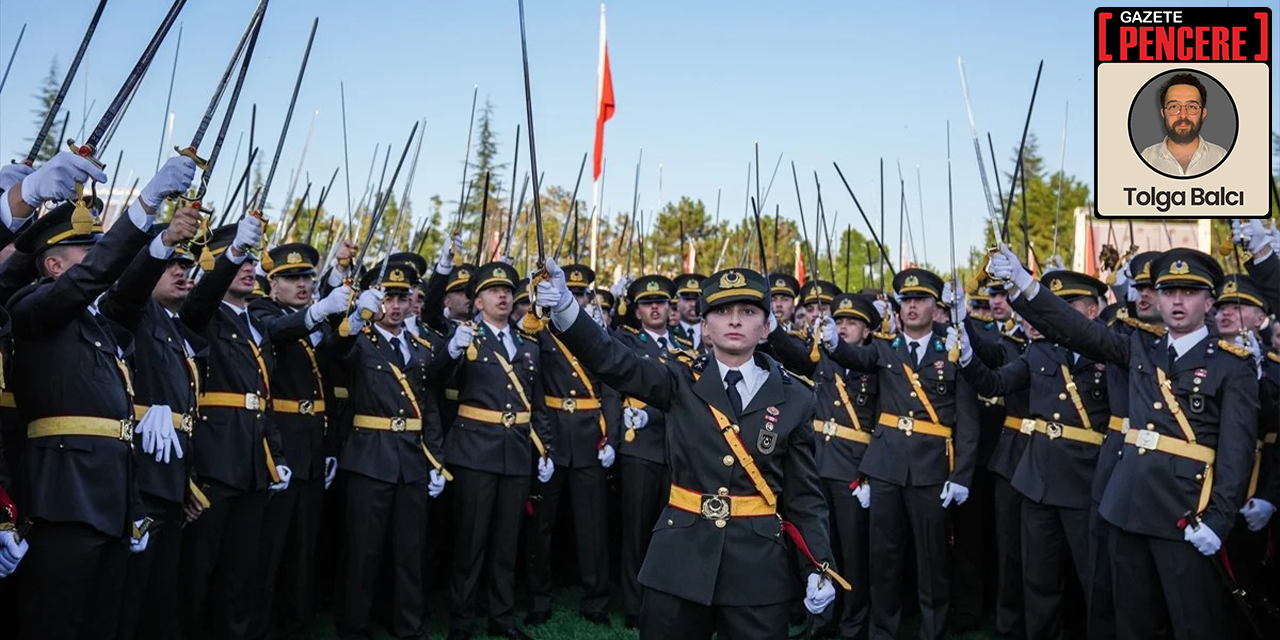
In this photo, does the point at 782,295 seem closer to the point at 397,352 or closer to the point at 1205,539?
the point at 397,352

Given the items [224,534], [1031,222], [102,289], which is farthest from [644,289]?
[1031,222]

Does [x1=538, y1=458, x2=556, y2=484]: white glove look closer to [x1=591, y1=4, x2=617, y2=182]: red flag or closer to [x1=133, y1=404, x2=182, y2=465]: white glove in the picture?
[x1=133, y1=404, x2=182, y2=465]: white glove

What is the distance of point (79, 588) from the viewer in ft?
15.2

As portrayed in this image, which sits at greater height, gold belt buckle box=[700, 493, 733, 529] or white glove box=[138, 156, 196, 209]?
white glove box=[138, 156, 196, 209]

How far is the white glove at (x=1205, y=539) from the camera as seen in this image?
5715 mm

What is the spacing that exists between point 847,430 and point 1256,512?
2.94m

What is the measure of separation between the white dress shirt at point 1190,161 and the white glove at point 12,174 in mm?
7201

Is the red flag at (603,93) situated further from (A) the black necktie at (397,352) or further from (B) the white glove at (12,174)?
(B) the white glove at (12,174)

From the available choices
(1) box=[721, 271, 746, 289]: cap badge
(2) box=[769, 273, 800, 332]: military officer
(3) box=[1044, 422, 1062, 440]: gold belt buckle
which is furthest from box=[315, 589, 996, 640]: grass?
(1) box=[721, 271, 746, 289]: cap badge

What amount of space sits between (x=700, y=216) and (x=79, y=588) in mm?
23829

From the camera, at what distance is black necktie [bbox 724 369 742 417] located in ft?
15.6

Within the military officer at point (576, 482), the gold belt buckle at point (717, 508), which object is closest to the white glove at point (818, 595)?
the gold belt buckle at point (717, 508)

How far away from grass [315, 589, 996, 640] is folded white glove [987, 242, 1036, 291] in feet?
10.9

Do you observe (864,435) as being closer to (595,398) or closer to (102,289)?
(595,398)
